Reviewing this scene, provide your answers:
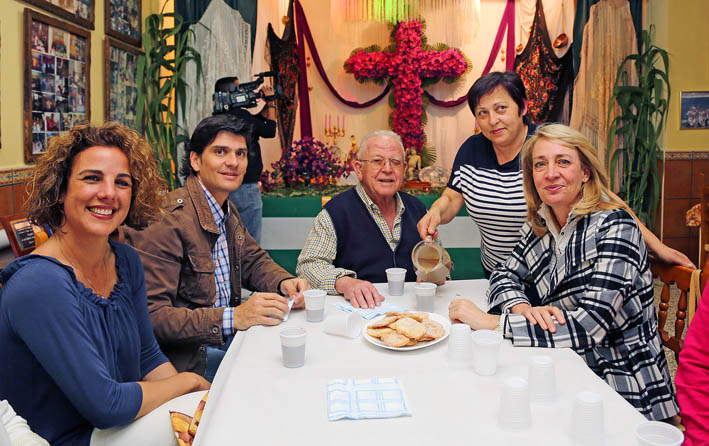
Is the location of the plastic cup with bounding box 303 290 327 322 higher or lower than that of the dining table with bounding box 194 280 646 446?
higher

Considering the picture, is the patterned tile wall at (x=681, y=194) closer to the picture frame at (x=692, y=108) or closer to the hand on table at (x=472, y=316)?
the picture frame at (x=692, y=108)

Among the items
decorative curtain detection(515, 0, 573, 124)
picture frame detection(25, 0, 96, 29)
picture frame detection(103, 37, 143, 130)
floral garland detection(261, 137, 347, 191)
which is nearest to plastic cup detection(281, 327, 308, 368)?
picture frame detection(25, 0, 96, 29)

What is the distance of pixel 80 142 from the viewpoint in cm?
147

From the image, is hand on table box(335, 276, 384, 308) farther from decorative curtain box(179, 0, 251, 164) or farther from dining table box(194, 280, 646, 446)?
decorative curtain box(179, 0, 251, 164)

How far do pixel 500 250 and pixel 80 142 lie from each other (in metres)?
1.76

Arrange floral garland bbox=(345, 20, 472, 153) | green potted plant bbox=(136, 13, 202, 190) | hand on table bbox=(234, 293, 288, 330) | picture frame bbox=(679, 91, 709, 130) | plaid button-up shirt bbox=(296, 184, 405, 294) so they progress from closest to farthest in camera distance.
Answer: hand on table bbox=(234, 293, 288, 330), plaid button-up shirt bbox=(296, 184, 405, 294), green potted plant bbox=(136, 13, 202, 190), picture frame bbox=(679, 91, 709, 130), floral garland bbox=(345, 20, 472, 153)

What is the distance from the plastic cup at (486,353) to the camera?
1339 mm

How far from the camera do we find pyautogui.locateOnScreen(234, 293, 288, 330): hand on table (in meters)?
1.79

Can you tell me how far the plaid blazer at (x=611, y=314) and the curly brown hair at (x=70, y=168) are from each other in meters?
1.12

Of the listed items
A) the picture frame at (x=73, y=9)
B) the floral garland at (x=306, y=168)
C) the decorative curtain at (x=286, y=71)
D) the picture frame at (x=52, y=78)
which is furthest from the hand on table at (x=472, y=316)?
the decorative curtain at (x=286, y=71)

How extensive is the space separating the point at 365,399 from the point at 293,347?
0.27m

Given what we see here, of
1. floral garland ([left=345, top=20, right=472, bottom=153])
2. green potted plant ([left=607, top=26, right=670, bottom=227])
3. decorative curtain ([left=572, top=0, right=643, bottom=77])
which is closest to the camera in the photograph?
green potted plant ([left=607, top=26, right=670, bottom=227])

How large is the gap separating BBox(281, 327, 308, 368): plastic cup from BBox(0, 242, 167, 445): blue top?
37cm

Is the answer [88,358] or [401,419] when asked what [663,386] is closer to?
[401,419]
